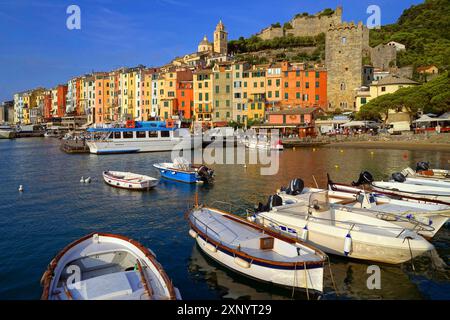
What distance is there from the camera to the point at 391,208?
17844mm

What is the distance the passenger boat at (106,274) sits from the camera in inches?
365

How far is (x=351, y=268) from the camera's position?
13781 mm

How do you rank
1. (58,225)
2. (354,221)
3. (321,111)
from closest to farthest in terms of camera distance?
1. (354,221)
2. (58,225)
3. (321,111)

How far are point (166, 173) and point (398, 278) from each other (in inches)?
887

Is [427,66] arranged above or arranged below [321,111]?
above

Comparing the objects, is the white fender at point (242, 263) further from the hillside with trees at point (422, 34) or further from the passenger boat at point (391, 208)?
the hillside with trees at point (422, 34)

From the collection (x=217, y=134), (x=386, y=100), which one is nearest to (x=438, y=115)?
(x=386, y=100)

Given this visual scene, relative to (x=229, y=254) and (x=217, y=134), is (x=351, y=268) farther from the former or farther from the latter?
(x=217, y=134)

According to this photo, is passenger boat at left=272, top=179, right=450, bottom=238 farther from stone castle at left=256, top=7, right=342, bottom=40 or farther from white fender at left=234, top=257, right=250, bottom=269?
stone castle at left=256, top=7, right=342, bottom=40

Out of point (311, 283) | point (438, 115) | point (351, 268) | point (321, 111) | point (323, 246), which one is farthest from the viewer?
point (321, 111)

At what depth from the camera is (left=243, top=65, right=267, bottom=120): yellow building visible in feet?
261

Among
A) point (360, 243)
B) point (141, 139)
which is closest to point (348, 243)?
point (360, 243)

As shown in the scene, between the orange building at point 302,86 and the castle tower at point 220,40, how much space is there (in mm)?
54065

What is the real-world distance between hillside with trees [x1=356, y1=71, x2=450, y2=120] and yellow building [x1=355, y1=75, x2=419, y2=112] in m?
4.56
